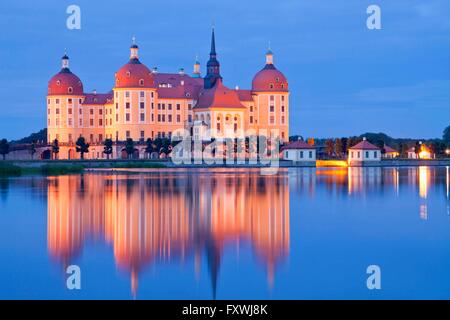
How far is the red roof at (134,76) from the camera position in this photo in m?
71.8

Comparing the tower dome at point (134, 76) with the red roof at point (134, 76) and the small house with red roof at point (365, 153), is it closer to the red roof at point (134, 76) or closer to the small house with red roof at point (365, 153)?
the red roof at point (134, 76)

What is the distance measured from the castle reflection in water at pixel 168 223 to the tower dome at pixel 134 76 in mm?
41163

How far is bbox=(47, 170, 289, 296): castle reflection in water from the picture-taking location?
47.6 feet

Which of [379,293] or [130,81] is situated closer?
[379,293]

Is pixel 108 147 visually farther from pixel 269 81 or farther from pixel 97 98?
pixel 269 81

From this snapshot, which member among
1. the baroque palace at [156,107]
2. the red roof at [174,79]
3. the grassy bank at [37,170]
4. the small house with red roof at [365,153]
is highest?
the red roof at [174,79]

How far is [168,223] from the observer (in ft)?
62.4

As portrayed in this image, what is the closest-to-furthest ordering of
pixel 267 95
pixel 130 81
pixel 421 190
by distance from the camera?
pixel 421 190
pixel 130 81
pixel 267 95

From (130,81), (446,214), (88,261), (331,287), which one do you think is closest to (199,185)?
(446,214)

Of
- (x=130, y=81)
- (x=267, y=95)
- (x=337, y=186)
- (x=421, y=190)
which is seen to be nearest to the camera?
(x=421, y=190)

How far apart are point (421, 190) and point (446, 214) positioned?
9.98 metres

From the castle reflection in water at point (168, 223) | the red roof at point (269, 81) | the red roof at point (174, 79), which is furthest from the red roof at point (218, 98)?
the castle reflection in water at point (168, 223)

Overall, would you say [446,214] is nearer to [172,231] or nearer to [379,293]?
[172,231]
